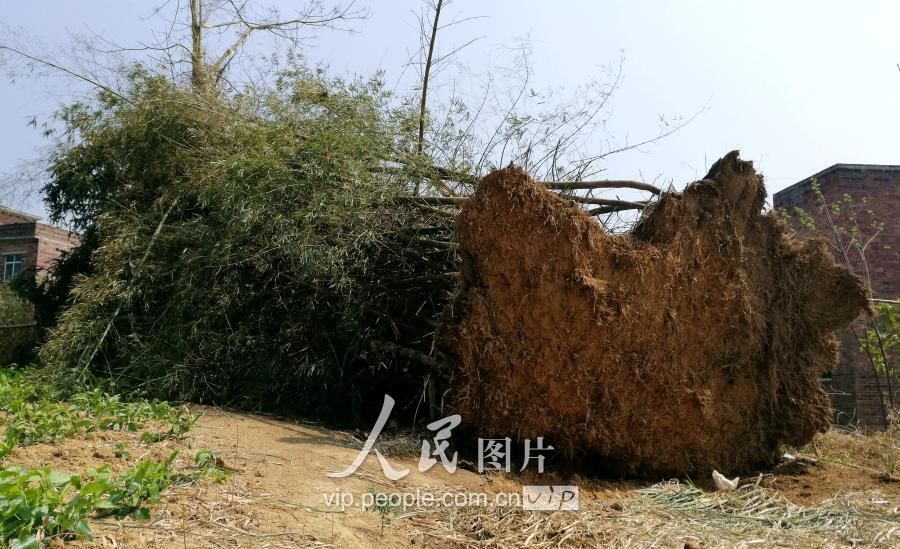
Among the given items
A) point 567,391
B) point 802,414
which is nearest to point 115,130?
point 567,391

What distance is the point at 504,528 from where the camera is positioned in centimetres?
372

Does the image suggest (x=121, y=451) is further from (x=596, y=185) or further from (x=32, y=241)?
(x=32, y=241)

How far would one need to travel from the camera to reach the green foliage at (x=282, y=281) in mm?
5883

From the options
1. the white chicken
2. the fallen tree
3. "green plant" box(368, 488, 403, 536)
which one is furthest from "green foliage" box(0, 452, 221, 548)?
the white chicken

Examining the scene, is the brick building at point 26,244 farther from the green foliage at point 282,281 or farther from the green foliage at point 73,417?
the green foliage at point 73,417

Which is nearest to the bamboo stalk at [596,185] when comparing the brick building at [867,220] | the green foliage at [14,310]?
the brick building at [867,220]

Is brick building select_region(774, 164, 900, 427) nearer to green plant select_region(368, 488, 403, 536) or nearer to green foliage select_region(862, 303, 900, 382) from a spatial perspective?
green foliage select_region(862, 303, 900, 382)

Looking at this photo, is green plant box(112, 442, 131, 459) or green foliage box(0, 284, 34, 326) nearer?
green plant box(112, 442, 131, 459)

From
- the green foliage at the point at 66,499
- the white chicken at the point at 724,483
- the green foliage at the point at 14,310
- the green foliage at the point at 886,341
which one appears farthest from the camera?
the green foliage at the point at 14,310

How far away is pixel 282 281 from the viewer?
628cm

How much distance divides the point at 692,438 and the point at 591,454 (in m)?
0.77

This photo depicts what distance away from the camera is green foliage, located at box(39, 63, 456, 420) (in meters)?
5.88

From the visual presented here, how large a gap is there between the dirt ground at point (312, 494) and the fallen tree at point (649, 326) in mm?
398

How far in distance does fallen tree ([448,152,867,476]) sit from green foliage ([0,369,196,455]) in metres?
1.93
